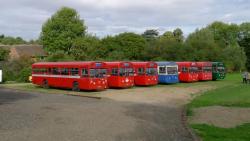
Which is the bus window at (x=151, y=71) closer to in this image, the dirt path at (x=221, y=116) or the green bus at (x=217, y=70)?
the green bus at (x=217, y=70)

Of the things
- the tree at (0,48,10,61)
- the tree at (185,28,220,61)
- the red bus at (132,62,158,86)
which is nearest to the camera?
the red bus at (132,62,158,86)

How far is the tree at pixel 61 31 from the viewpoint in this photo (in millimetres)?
83500

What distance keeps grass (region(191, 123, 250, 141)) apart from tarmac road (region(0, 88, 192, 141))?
0.56m

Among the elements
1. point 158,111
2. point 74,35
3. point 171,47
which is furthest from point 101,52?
point 158,111

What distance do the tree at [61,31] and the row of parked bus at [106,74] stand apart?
4161 cm

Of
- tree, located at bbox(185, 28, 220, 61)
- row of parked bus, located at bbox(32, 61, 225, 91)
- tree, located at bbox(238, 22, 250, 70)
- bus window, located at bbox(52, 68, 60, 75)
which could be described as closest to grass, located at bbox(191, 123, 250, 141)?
row of parked bus, located at bbox(32, 61, 225, 91)

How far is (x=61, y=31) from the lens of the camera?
278ft

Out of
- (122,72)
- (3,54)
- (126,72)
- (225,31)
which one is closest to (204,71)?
(126,72)

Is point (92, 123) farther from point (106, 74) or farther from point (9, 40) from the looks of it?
point (9, 40)

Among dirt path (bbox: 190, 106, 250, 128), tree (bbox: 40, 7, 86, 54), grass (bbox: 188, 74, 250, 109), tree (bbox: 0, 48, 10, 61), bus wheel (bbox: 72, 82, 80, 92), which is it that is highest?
tree (bbox: 40, 7, 86, 54)

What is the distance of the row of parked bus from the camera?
3325cm

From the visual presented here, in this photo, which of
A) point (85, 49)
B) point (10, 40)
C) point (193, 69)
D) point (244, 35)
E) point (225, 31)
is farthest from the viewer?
point (10, 40)

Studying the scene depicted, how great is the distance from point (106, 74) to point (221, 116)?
59.1 ft

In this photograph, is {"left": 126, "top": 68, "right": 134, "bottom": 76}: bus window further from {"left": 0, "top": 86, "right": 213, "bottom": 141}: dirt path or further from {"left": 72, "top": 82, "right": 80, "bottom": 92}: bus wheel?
{"left": 0, "top": 86, "right": 213, "bottom": 141}: dirt path
